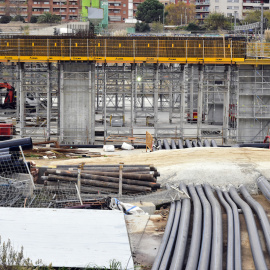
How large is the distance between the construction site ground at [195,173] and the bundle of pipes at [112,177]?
Result: 1251 mm

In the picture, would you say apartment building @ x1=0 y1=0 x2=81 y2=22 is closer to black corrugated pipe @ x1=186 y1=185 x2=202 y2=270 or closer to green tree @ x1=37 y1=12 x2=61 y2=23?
green tree @ x1=37 y1=12 x2=61 y2=23

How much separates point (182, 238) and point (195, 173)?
8040 mm

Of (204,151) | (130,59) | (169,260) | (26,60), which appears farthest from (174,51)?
(169,260)

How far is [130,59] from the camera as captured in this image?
37.5m

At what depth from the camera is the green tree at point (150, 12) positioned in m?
111

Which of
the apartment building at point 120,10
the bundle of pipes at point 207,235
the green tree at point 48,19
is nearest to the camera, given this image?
the bundle of pipes at point 207,235

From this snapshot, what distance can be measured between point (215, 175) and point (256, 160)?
3.13 metres

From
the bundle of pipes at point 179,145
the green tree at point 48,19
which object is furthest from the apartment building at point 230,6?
the bundle of pipes at point 179,145

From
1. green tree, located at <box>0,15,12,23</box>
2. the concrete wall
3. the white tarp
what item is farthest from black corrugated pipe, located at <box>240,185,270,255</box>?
green tree, located at <box>0,15,12,23</box>

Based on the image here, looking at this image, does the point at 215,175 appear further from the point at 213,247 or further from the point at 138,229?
the point at 213,247

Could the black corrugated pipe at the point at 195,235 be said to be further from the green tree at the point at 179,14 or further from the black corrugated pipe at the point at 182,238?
the green tree at the point at 179,14

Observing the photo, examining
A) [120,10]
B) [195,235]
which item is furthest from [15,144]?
[120,10]

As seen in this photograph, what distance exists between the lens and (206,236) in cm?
1528

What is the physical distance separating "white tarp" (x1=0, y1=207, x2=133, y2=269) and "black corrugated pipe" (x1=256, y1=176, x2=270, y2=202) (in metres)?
5.58
